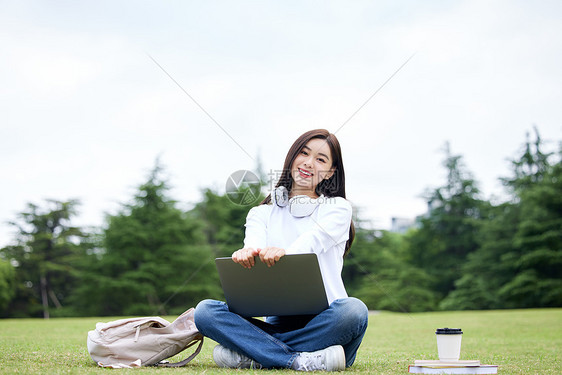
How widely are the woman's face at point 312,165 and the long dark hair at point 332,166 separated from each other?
26 mm

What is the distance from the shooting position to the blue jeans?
2.94m

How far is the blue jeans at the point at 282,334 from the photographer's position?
2941 millimetres

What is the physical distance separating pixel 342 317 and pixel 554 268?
26999 millimetres

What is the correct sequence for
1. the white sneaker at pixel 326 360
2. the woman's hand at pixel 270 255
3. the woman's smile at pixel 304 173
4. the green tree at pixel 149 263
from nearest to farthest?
the woman's hand at pixel 270 255, the white sneaker at pixel 326 360, the woman's smile at pixel 304 173, the green tree at pixel 149 263

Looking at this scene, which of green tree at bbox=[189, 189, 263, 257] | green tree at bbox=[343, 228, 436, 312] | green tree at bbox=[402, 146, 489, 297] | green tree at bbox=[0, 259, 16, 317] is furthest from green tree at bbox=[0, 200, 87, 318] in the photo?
green tree at bbox=[402, 146, 489, 297]

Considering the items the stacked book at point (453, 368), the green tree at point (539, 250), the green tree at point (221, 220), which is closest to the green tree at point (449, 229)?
the green tree at point (539, 250)

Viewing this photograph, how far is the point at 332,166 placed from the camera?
357 cm

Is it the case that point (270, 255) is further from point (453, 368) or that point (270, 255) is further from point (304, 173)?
point (453, 368)

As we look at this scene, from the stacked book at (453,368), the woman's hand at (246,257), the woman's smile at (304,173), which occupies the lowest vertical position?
the stacked book at (453,368)

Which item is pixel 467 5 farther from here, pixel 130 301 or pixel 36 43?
pixel 130 301

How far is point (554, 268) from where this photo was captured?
85.9ft

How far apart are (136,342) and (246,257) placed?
36.6 inches

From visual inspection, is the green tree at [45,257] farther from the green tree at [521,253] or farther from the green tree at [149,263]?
the green tree at [521,253]

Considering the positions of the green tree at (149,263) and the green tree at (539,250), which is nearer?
the green tree at (539,250)
